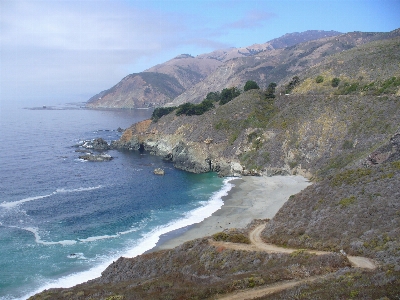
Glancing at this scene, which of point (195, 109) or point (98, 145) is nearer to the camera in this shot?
point (195, 109)

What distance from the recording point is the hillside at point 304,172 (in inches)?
783

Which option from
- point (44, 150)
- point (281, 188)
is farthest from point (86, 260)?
point (44, 150)

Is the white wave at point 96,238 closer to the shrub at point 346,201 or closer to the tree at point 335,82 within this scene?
the shrub at point 346,201

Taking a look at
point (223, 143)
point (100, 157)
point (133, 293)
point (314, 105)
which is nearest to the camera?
point (133, 293)

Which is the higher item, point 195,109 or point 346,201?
point 195,109

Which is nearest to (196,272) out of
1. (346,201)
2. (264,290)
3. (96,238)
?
(264,290)

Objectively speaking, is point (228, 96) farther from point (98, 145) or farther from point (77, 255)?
point (77, 255)

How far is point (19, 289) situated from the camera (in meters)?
30.5

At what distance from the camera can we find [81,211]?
1956 inches

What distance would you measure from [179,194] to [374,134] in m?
33.0

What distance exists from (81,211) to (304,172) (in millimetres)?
37492

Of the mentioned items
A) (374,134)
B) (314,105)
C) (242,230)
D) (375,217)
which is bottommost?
(242,230)

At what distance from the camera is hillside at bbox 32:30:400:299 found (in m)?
19.9

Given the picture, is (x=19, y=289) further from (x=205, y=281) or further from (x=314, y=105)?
(x=314, y=105)
